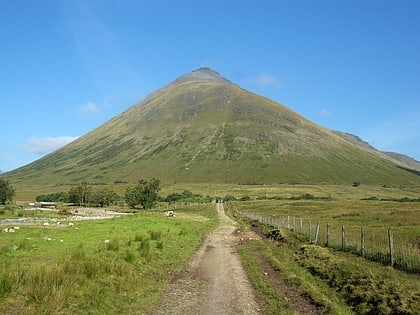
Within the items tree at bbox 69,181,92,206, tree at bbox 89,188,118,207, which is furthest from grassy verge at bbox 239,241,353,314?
tree at bbox 69,181,92,206

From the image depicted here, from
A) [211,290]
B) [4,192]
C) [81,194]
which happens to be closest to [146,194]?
[81,194]

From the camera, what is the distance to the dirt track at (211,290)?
46.4 feet

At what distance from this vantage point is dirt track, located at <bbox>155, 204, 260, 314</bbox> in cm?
1415

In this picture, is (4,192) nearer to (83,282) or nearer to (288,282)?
(83,282)

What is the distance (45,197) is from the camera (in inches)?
7205

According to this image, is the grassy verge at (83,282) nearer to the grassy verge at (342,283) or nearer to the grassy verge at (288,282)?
the grassy verge at (288,282)

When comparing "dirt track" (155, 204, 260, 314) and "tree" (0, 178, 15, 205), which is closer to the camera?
"dirt track" (155, 204, 260, 314)

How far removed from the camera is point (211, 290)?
17.1 m

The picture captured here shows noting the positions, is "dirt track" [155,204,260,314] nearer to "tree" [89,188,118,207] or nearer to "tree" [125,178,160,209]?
"tree" [125,178,160,209]

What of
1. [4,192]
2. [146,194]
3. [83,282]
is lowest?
[83,282]

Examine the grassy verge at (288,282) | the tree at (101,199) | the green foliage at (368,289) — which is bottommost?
the grassy verge at (288,282)

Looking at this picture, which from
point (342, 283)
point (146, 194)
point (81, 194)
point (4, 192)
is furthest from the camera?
point (81, 194)

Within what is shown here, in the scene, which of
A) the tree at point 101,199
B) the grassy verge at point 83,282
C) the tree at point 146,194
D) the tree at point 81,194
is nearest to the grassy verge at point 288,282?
the grassy verge at point 83,282

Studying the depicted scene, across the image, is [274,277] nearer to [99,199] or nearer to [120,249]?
[120,249]
